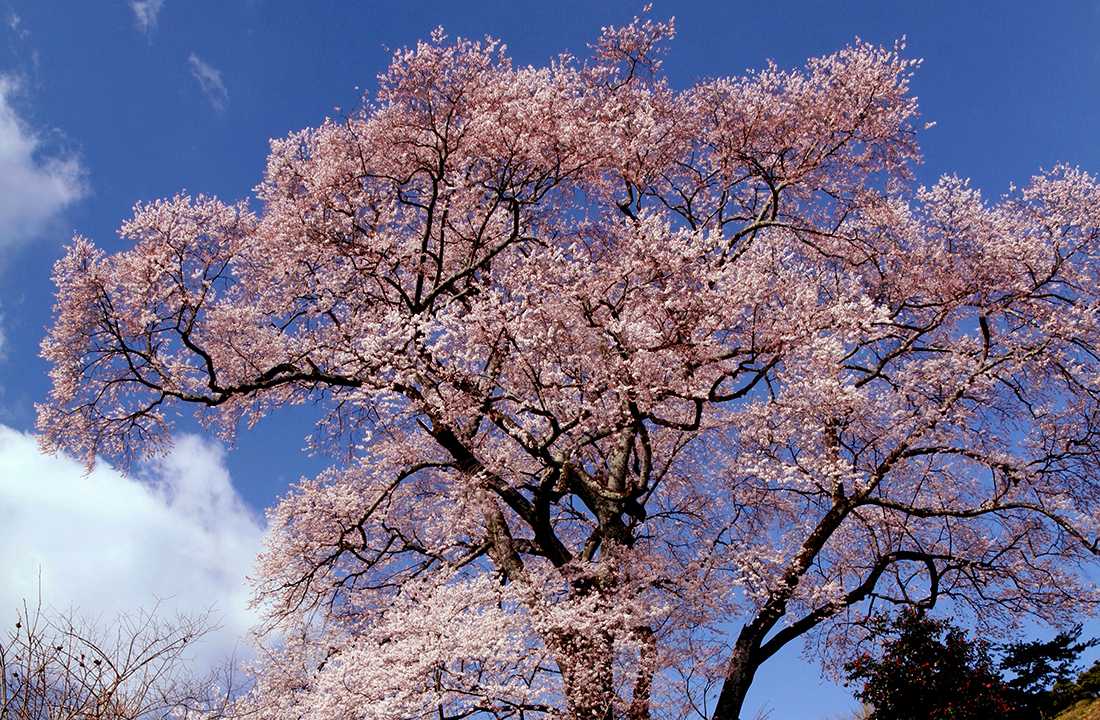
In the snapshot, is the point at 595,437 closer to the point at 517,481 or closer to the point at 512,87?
the point at 517,481

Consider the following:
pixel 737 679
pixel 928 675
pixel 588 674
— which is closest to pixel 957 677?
pixel 928 675

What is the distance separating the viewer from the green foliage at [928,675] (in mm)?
11227

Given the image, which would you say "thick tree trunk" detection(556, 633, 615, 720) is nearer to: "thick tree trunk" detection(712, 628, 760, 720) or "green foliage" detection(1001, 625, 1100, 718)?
"thick tree trunk" detection(712, 628, 760, 720)

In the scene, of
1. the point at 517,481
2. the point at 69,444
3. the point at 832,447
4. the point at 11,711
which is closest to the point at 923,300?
the point at 832,447

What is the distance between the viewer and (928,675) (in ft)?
37.4

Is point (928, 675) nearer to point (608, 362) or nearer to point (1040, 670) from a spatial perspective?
point (1040, 670)

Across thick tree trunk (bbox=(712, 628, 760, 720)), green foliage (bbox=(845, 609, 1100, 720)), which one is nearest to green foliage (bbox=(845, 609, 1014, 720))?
green foliage (bbox=(845, 609, 1100, 720))

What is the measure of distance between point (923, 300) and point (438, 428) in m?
8.29

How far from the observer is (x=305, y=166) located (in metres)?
12.4

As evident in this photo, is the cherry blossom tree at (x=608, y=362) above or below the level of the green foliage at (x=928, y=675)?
above

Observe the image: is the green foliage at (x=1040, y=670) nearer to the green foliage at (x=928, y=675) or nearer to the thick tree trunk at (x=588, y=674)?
the green foliage at (x=928, y=675)

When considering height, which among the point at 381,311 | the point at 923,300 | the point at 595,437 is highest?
the point at 381,311

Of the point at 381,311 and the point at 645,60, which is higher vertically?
the point at 645,60

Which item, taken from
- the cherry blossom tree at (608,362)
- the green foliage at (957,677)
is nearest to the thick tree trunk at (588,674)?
the cherry blossom tree at (608,362)
